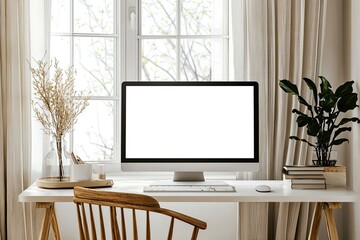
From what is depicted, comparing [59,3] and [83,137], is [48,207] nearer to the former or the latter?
[83,137]

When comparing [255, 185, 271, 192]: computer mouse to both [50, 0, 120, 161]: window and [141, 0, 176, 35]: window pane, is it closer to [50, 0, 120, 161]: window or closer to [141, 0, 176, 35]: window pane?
[50, 0, 120, 161]: window

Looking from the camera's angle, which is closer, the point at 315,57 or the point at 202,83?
the point at 202,83

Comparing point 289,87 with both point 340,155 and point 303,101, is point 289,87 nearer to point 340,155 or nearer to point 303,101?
point 303,101

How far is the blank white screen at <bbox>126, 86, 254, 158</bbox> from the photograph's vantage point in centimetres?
300

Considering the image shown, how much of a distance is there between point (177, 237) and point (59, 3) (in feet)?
5.21

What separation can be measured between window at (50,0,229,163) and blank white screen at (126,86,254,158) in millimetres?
630

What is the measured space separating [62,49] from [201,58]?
0.86 m

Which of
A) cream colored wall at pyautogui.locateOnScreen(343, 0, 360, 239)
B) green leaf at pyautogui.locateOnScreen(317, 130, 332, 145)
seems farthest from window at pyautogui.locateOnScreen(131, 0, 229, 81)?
green leaf at pyautogui.locateOnScreen(317, 130, 332, 145)

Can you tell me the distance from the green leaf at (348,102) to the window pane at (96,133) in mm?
1383

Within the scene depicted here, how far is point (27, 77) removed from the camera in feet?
10.7

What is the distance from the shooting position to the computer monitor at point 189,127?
299cm

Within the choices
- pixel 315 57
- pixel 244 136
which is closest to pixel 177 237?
pixel 244 136

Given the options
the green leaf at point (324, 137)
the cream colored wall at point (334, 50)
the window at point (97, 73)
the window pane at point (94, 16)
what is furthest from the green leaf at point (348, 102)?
the window pane at point (94, 16)

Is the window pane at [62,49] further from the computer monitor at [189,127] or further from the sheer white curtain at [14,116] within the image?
the computer monitor at [189,127]
